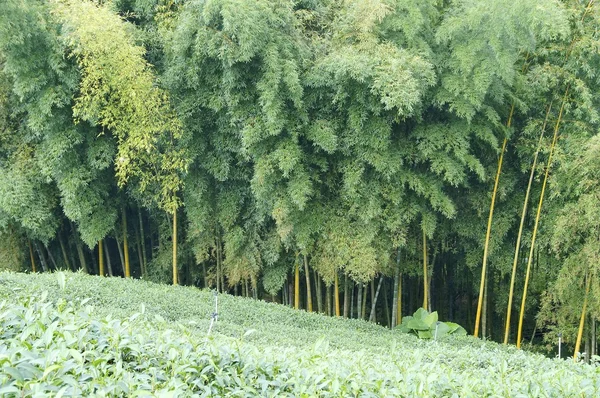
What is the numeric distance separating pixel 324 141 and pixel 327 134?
9cm

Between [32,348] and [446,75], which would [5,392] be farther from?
[446,75]

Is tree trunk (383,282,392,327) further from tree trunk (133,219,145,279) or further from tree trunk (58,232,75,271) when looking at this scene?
tree trunk (58,232,75,271)

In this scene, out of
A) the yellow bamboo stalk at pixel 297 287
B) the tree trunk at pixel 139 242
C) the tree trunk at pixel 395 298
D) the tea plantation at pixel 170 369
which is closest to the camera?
the tea plantation at pixel 170 369

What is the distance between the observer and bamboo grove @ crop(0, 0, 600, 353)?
22.9 feet

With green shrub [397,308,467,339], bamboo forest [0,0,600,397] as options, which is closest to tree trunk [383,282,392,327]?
bamboo forest [0,0,600,397]

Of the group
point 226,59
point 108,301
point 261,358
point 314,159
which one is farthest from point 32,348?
point 314,159

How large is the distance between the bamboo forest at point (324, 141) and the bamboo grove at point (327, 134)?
3 centimetres

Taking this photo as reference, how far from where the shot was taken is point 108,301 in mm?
6160

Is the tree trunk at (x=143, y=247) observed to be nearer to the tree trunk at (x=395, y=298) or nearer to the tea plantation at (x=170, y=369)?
the tree trunk at (x=395, y=298)

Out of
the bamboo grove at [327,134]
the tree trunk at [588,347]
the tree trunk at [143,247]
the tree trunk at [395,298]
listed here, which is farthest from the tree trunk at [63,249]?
the tree trunk at [588,347]

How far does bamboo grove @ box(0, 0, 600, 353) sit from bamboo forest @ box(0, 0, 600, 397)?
0.03 m

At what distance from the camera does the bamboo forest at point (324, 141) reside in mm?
6945

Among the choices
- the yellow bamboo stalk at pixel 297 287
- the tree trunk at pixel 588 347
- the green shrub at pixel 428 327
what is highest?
the yellow bamboo stalk at pixel 297 287

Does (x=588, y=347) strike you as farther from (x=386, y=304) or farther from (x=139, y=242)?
(x=139, y=242)
